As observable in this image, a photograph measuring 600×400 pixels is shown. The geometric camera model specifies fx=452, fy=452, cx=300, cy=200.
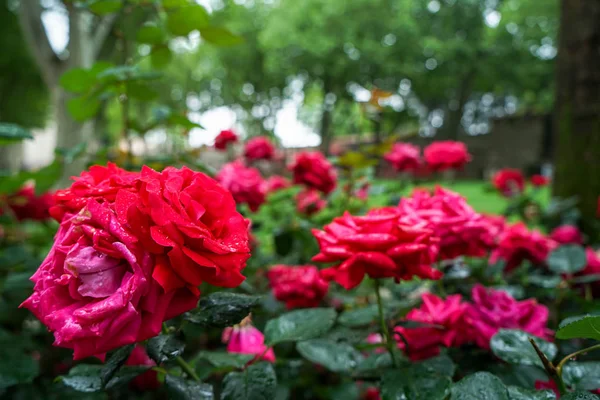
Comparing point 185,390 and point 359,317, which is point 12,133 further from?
point 359,317

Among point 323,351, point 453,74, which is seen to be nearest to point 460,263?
point 323,351

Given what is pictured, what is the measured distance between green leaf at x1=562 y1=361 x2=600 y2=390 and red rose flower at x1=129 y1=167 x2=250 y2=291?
528mm

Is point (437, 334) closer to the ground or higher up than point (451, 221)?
closer to the ground

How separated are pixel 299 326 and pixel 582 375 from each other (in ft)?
1.47

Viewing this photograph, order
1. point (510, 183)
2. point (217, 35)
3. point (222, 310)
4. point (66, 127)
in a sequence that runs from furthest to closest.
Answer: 1. point (66, 127)
2. point (510, 183)
3. point (217, 35)
4. point (222, 310)

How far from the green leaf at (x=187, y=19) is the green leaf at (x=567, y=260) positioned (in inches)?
43.5

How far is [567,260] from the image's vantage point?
3.92 ft

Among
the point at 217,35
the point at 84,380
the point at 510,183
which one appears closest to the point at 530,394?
the point at 84,380

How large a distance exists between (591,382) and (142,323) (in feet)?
2.08

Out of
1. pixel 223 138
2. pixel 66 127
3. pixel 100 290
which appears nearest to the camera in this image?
pixel 100 290

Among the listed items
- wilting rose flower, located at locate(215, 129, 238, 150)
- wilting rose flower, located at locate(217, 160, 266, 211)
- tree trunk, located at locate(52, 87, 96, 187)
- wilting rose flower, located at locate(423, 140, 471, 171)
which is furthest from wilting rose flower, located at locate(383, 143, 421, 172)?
tree trunk, located at locate(52, 87, 96, 187)

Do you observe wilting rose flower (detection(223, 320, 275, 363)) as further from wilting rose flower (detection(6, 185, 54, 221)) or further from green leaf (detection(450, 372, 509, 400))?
wilting rose flower (detection(6, 185, 54, 221))

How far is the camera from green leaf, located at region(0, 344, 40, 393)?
2.83ft

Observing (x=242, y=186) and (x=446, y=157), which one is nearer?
(x=242, y=186)
